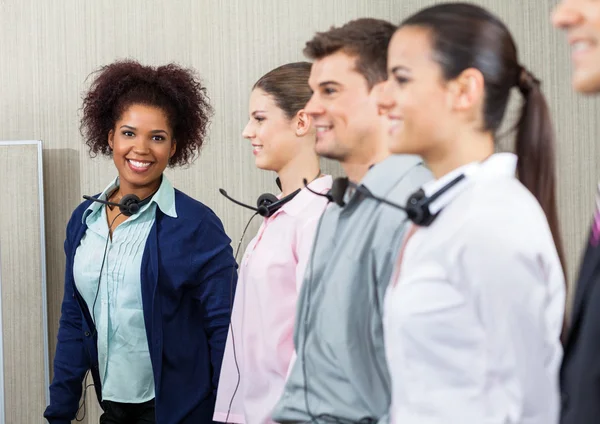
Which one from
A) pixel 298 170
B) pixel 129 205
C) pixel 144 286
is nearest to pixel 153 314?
pixel 144 286

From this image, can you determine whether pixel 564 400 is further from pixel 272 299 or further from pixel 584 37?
pixel 272 299

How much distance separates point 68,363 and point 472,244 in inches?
79.8

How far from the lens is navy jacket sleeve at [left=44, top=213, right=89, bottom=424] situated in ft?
9.80

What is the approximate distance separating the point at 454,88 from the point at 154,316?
1.57 metres

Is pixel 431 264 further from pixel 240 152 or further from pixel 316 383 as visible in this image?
pixel 240 152

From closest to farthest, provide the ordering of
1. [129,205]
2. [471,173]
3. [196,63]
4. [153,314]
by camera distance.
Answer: [471,173] → [153,314] → [129,205] → [196,63]

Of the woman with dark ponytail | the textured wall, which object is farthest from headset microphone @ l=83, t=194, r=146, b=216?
the woman with dark ponytail

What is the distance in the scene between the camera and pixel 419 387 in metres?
1.38

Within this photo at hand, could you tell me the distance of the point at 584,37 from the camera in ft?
4.04

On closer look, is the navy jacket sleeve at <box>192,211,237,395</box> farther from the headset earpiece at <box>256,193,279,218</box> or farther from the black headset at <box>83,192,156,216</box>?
the headset earpiece at <box>256,193,279,218</box>

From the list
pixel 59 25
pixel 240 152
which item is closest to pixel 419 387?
pixel 240 152

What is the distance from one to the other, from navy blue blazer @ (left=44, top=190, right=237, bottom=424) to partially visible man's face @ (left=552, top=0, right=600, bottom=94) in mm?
1729

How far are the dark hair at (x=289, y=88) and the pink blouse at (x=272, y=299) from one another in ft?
0.85

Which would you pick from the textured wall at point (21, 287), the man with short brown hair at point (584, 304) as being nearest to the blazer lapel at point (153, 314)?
the textured wall at point (21, 287)
